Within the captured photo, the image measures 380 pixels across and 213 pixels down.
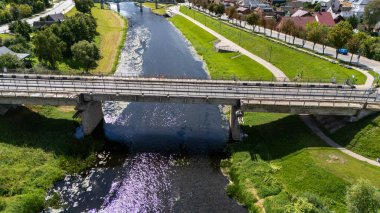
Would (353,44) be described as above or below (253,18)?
below

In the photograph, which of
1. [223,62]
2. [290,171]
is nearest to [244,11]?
[223,62]

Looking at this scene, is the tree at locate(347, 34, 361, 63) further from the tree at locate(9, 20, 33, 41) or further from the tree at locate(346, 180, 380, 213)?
the tree at locate(9, 20, 33, 41)

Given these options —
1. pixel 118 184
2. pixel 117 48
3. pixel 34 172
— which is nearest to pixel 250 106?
pixel 118 184

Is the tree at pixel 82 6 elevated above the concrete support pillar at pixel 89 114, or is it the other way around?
the tree at pixel 82 6

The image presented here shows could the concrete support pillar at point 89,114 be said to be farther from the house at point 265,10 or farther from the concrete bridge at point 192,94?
the house at point 265,10

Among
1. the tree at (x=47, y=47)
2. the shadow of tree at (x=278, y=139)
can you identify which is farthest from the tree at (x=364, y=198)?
the tree at (x=47, y=47)

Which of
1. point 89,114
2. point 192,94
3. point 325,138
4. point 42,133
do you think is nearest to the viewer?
point 325,138

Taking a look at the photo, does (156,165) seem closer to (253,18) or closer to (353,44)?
(353,44)

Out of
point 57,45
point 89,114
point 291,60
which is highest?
point 57,45
